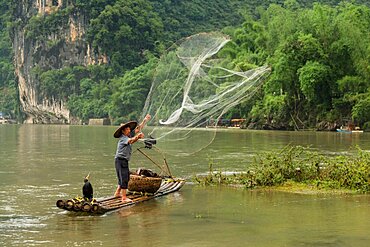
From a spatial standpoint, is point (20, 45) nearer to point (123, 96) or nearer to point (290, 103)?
point (123, 96)

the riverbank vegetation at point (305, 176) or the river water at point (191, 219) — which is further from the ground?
the riverbank vegetation at point (305, 176)

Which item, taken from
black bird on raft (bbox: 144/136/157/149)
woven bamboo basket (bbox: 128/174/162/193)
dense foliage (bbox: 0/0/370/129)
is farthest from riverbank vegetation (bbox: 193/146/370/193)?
dense foliage (bbox: 0/0/370/129)

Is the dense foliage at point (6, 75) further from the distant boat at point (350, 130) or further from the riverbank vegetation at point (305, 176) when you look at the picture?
the riverbank vegetation at point (305, 176)

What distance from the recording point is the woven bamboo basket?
13031 mm

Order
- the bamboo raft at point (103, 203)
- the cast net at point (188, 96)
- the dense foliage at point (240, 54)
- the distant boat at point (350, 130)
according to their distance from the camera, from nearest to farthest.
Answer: the bamboo raft at point (103, 203)
the cast net at point (188, 96)
the distant boat at point (350, 130)
the dense foliage at point (240, 54)

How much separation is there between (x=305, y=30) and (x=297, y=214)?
46993 millimetres

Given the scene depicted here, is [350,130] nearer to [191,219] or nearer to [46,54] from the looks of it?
[191,219]

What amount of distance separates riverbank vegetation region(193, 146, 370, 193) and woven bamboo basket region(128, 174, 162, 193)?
2.43m

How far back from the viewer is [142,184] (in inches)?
515

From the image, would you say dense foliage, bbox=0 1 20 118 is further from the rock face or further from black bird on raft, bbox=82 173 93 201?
black bird on raft, bbox=82 173 93 201

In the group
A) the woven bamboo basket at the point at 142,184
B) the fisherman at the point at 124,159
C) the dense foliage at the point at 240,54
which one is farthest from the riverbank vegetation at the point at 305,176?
the dense foliage at the point at 240,54

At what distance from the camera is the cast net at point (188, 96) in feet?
50.2

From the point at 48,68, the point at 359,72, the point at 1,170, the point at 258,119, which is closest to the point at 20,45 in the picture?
the point at 48,68

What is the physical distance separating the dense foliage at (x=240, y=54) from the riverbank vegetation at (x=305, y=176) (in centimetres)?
509
